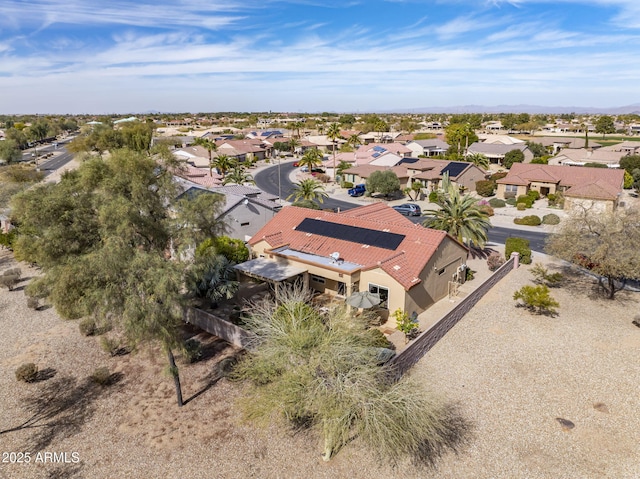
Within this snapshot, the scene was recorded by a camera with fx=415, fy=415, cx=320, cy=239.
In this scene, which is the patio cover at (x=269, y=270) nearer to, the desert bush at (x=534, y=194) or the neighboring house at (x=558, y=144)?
the desert bush at (x=534, y=194)

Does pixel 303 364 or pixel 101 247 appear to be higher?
pixel 101 247

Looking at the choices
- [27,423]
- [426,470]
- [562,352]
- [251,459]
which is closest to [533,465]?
[426,470]

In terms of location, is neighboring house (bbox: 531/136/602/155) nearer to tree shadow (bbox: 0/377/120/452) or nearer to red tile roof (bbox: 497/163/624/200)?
red tile roof (bbox: 497/163/624/200)

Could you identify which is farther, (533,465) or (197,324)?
(197,324)

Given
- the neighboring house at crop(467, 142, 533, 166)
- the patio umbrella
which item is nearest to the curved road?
the patio umbrella

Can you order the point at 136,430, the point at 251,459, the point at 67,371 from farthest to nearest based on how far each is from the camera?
the point at 67,371 → the point at 136,430 → the point at 251,459

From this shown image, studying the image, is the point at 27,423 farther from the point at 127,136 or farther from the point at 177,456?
the point at 127,136
